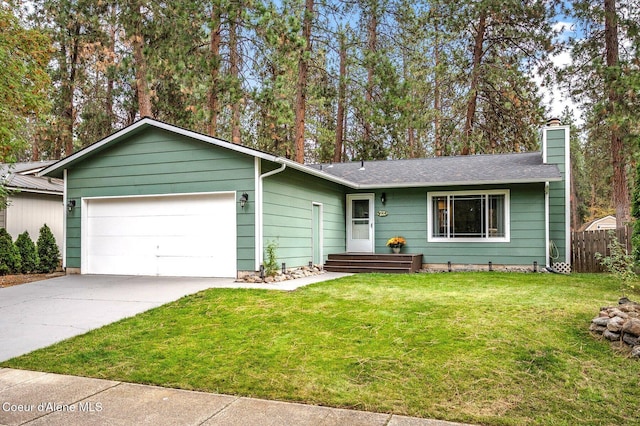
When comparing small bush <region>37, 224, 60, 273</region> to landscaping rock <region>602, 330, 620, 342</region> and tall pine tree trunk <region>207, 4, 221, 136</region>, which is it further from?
landscaping rock <region>602, 330, 620, 342</region>

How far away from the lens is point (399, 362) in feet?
13.6

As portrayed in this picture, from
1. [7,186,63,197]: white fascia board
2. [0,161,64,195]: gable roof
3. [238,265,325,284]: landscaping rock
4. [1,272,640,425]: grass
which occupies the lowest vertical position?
[1,272,640,425]: grass

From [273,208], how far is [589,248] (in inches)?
316

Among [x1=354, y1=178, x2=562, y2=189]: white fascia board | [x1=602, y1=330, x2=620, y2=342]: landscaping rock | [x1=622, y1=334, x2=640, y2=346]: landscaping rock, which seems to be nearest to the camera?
[x1=622, y1=334, x2=640, y2=346]: landscaping rock

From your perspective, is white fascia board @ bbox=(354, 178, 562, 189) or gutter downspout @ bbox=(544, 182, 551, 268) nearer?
white fascia board @ bbox=(354, 178, 562, 189)

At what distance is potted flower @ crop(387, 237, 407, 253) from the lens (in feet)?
40.9

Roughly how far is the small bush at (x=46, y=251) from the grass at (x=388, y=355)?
7.06 m

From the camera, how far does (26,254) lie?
38.0ft

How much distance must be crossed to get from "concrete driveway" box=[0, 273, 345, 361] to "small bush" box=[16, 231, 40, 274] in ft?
7.58

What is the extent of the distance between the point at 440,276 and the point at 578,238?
4.14 m

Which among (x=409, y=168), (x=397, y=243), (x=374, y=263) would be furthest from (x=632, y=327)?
(x=409, y=168)


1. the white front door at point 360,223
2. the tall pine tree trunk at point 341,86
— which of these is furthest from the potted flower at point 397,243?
the tall pine tree trunk at point 341,86

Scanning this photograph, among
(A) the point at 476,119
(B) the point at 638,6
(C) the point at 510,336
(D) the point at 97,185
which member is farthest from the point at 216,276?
(B) the point at 638,6

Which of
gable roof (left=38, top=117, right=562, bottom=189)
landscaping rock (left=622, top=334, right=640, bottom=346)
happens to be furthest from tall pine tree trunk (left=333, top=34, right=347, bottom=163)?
landscaping rock (left=622, top=334, right=640, bottom=346)
